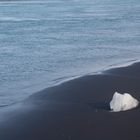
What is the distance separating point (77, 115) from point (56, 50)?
20.6 metres

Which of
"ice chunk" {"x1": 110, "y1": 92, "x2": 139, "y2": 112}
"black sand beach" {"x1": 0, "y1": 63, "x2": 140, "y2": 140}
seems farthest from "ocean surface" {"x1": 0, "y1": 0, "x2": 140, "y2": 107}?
"ice chunk" {"x1": 110, "y1": 92, "x2": 139, "y2": 112}

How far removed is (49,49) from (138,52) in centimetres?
670

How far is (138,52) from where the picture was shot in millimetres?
35406

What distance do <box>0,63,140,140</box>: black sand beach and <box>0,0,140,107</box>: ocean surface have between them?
10.1 feet

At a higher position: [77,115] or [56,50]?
[77,115]

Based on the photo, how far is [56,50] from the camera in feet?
123

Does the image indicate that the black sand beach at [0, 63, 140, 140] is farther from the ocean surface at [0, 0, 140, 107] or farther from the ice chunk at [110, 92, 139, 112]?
the ocean surface at [0, 0, 140, 107]

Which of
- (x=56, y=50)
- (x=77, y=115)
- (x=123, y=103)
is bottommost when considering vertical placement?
(x=56, y=50)

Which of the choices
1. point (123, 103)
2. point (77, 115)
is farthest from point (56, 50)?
point (123, 103)

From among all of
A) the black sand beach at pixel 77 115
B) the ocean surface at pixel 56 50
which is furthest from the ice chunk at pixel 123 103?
the ocean surface at pixel 56 50

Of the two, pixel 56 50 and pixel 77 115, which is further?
pixel 56 50

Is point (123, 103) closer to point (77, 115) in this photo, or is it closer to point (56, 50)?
point (77, 115)

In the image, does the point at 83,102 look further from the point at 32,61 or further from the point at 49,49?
the point at 49,49

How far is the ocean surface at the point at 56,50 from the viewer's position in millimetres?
26531
